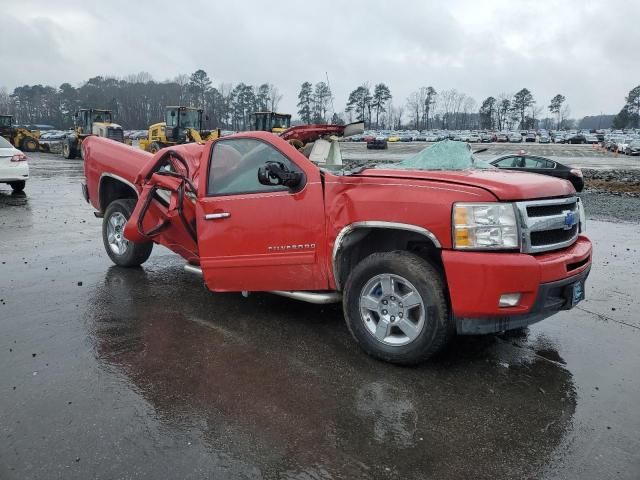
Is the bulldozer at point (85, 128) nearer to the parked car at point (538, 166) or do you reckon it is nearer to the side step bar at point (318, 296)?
the parked car at point (538, 166)

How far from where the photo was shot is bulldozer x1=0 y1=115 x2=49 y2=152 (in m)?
38.1

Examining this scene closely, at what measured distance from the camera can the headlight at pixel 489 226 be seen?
12.1 feet

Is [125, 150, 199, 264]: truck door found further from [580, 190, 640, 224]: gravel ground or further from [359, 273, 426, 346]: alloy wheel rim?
[580, 190, 640, 224]: gravel ground

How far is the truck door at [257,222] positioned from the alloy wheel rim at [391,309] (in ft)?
1.61

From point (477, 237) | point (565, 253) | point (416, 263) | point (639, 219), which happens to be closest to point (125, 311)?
point (416, 263)

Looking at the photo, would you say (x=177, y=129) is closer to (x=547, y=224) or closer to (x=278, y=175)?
(x=278, y=175)

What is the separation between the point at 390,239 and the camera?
4.56m

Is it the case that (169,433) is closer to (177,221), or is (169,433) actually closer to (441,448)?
(441,448)

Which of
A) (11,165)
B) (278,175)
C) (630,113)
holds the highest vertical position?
(630,113)

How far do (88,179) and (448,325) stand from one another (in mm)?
5473

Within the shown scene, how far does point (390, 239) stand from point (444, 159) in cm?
89

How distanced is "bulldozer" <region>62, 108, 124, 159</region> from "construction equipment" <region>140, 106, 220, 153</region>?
3277 millimetres

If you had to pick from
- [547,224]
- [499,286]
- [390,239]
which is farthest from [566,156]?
[499,286]

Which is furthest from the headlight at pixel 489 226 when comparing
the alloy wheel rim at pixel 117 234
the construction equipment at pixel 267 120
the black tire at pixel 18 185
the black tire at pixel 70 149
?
the black tire at pixel 70 149
